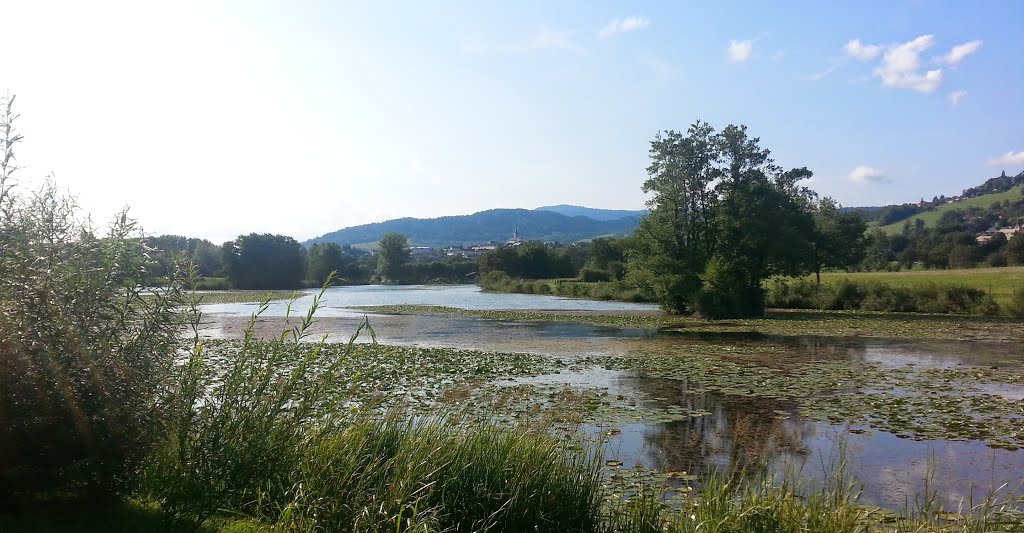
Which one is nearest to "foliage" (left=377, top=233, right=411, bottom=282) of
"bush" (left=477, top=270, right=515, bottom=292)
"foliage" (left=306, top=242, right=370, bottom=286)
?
"foliage" (left=306, top=242, right=370, bottom=286)

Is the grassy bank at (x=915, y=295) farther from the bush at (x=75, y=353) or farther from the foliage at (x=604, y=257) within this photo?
the bush at (x=75, y=353)

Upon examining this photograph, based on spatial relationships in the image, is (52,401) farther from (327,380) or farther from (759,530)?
(759,530)

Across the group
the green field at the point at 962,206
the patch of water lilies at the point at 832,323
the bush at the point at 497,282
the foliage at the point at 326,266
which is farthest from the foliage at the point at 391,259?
the green field at the point at 962,206

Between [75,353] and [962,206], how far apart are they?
465 ft

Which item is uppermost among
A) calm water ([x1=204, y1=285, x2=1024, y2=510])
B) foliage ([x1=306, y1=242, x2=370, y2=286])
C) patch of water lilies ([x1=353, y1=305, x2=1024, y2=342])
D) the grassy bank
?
foliage ([x1=306, y1=242, x2=370, y2=286])

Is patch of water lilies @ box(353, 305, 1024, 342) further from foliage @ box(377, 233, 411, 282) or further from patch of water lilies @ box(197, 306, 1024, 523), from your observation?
foliage @ box(377, 233, 411, 282)

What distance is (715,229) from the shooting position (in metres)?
40.9

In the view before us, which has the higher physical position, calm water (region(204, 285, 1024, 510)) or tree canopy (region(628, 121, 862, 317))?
tree canopy (region(628, 121, 862, 317))

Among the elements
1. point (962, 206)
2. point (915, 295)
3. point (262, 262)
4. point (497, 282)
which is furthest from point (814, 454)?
point (962, 206)

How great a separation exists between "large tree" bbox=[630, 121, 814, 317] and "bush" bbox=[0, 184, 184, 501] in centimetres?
3438

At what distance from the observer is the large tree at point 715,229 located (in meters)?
38.7

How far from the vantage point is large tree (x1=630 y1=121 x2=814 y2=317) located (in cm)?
3869

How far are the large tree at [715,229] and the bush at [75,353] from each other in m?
34.4

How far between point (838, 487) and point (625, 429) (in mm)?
6134
